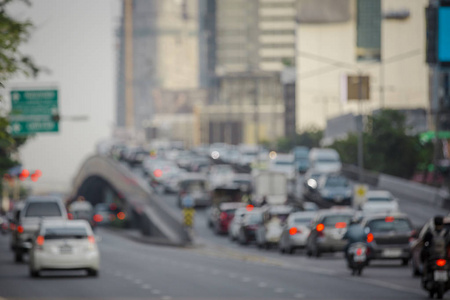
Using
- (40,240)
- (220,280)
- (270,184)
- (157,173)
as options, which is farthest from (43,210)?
(157,173)

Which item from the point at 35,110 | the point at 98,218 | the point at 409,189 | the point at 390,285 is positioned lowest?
the point at 98,218

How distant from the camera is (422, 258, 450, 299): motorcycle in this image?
20625 mm

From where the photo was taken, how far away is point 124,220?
361 feet

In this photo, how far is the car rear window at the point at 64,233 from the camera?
30766mm

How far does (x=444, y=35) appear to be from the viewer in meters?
37.1

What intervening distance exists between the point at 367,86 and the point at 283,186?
14.2 meters

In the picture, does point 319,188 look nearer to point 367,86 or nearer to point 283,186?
point 283,186

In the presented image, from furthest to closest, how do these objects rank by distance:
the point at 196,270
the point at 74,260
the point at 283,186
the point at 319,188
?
the point at 283,186 → the point at 319,188 → the point at 196,270 → the point at 74,260

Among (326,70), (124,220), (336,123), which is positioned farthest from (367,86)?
(326,70)

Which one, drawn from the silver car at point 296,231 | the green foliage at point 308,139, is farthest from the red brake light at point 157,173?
the green foliage at point 308,139

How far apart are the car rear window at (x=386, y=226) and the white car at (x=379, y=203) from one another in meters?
21.2

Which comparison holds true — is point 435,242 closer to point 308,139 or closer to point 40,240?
point 40,240

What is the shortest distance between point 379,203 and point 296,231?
15.0 m

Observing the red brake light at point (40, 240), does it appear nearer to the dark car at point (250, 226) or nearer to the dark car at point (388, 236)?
the dark car at point (388, 236)
